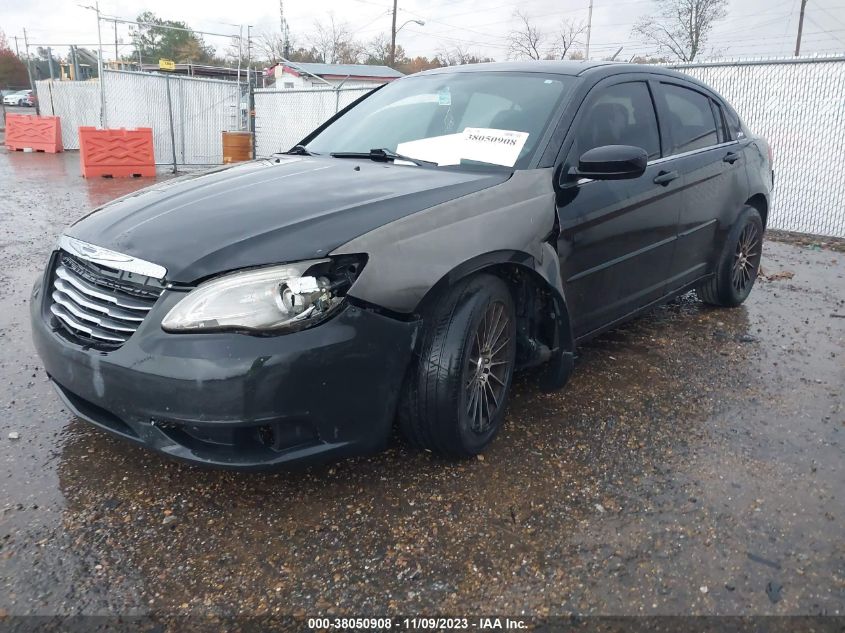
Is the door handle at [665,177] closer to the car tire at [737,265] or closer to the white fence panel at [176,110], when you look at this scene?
the car tire at [737,265]

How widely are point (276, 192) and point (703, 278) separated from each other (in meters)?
3.23

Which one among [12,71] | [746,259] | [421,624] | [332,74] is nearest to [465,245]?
[421,624]

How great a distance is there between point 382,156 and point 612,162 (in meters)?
1.14

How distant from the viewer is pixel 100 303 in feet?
8.13

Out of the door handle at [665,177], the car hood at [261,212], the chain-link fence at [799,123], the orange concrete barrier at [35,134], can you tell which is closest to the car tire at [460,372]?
the car hood at [261,212]

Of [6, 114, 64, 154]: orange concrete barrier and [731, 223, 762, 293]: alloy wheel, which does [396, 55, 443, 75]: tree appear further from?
[731, 223, 762, 293]: alloy wheel

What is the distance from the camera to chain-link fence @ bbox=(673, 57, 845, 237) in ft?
26.1

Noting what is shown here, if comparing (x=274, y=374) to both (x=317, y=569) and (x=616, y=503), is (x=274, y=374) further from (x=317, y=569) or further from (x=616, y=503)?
(x=616, y=503)

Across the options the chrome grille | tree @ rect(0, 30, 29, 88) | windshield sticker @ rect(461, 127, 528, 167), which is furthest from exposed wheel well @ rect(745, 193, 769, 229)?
tree @ rect(0, 30, 29, 88)

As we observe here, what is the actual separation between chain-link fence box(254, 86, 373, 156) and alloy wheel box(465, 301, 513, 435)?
11.3m

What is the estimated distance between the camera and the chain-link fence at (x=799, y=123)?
26.1ft

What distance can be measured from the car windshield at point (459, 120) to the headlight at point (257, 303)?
128cm

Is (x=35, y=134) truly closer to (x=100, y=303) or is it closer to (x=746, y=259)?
(x=746, y=259)

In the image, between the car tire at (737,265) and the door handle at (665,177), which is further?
the car tire at (737,265)
